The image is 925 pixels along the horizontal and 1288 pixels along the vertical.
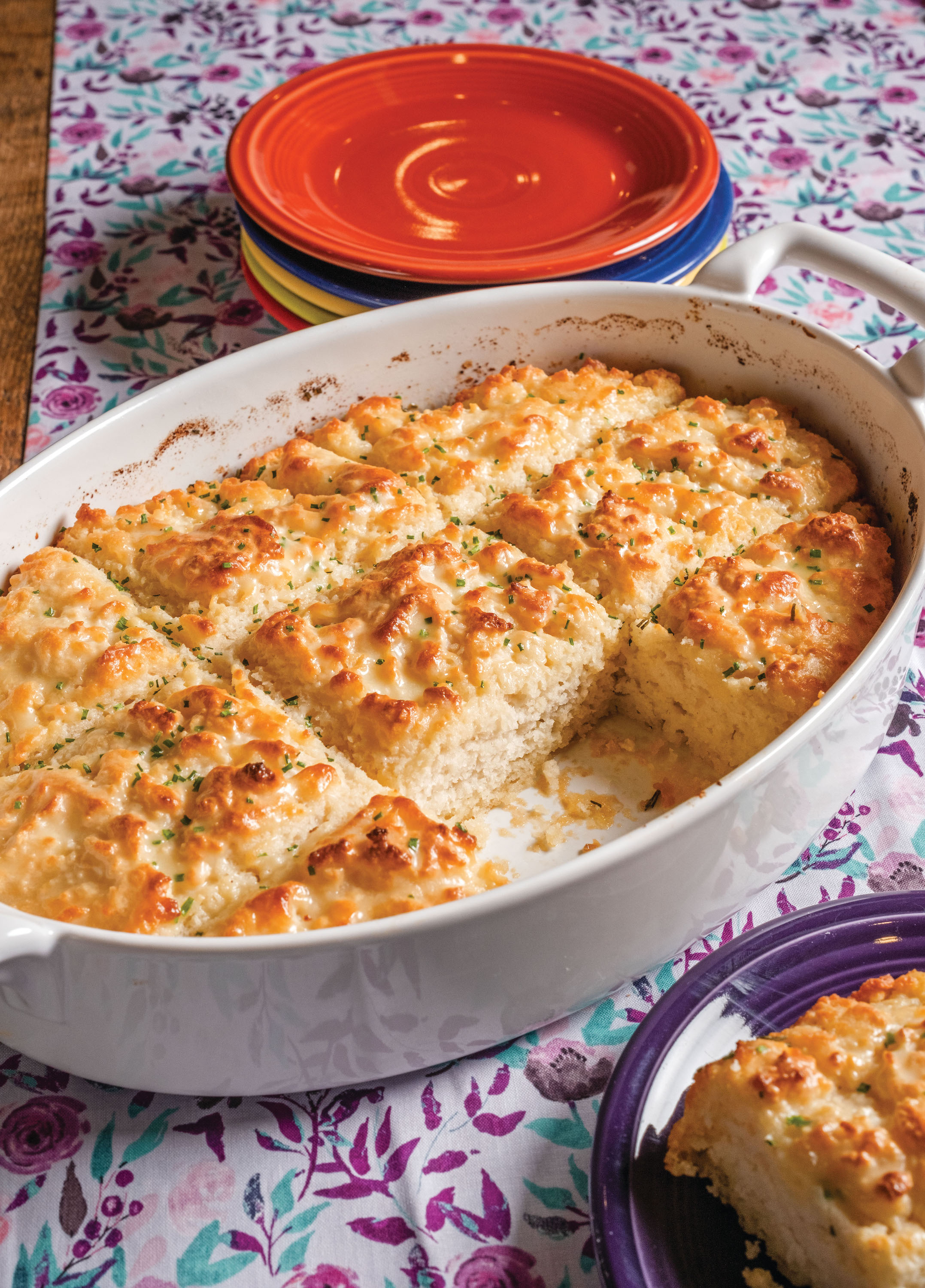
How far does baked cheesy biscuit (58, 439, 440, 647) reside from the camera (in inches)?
107

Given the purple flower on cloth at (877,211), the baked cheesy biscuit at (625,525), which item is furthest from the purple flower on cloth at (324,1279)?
the purple flower on cloth at (877,211)

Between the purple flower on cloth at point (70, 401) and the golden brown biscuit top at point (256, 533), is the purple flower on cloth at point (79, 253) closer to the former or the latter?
the purple flower on cloth at point (70, 401)

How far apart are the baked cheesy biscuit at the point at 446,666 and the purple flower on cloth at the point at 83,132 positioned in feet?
9.90

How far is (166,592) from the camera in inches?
110

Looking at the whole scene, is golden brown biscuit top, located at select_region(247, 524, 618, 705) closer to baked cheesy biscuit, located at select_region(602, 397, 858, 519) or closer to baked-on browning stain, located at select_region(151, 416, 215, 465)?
baked cheesy biscuit, located at select_region(602, 397, 858, 519)

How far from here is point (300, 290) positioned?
3.38 metres

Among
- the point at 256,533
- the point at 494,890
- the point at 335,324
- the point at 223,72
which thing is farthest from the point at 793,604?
the point at 223,72

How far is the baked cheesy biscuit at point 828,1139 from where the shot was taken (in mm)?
1643

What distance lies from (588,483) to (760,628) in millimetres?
641

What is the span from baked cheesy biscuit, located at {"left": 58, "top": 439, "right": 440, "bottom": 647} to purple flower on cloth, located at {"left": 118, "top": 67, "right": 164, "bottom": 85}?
289 centimetres

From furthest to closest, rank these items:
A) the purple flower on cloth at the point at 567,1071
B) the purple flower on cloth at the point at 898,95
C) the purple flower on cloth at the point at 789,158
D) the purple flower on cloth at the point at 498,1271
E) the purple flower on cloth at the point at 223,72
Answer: the purple flower on cloth at the point at 223,72 → the purple flower on cloth at the point at 898,95 → the purple flower on cloth at the point at 789,158 → the purple flower on cloth at the point at 567,1071 → the purple flower on cloth at the point at 498,1271

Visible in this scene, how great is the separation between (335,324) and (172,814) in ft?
4.89

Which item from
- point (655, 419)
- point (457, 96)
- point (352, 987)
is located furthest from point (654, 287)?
point (352, 987)

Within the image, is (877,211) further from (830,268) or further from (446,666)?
(446,666)
